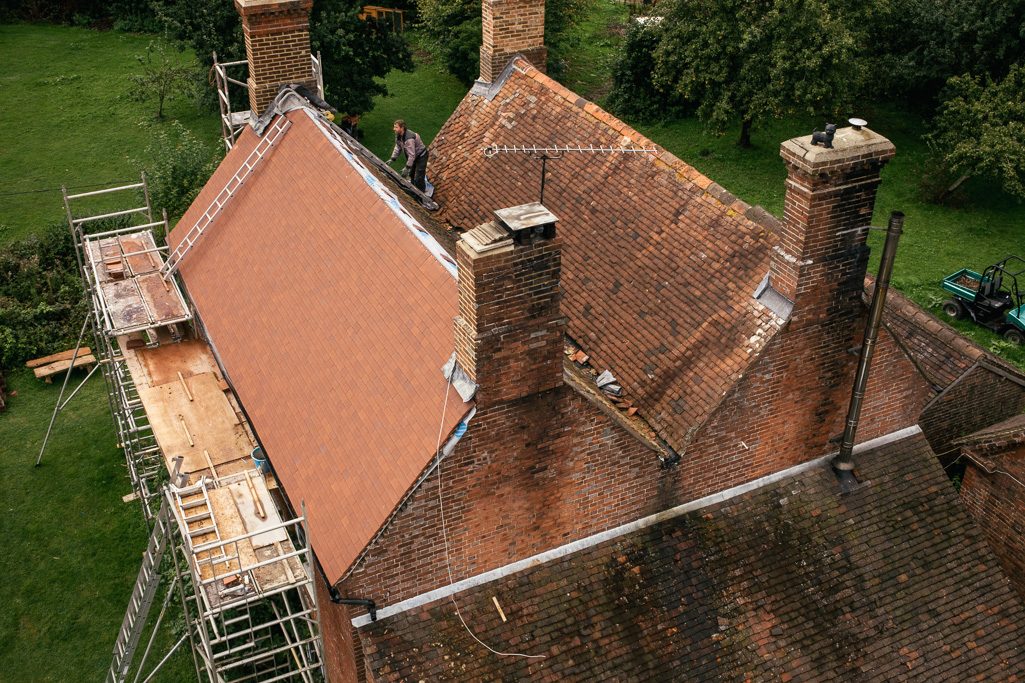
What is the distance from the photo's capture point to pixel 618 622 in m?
12.1

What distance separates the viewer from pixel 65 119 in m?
37.0

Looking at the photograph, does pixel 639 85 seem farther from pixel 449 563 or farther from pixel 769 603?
pixel 449 563

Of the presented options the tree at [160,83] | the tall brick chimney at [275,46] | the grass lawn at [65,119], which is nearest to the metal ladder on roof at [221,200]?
the tall brick chimney at [275,46]

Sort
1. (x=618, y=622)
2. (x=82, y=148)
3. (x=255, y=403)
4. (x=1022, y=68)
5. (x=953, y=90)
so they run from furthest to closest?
(x=82, y=148) → (x=953, y=90) → (x=1022, y=68) → (x=255, y=403) → (x=618, y=622)

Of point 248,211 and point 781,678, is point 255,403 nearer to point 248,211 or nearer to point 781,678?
point 248,211

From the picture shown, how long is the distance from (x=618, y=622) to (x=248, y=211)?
9571 millimetres

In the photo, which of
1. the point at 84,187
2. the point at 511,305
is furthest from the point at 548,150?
the point at 84,187

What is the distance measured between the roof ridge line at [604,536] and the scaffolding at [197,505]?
1182mm

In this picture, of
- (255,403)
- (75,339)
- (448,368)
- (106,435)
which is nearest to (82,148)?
(75,339)

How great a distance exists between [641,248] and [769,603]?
18.3ft

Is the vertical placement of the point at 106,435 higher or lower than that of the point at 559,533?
lower

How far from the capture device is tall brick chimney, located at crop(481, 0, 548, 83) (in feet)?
60.5

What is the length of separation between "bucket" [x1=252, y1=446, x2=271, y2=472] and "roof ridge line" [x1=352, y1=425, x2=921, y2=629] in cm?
333

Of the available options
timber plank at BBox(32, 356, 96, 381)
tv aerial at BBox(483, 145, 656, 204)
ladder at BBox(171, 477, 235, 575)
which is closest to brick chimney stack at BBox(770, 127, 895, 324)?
tv aerial at BBox(483, 145, 656, 204)
